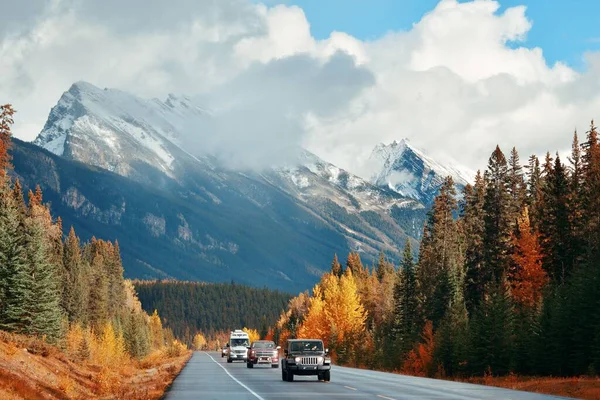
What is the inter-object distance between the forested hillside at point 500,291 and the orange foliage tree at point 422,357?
0.15 metres

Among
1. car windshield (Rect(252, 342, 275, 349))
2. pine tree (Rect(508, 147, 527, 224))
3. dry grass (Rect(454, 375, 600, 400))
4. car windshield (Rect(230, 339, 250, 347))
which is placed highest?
pine tree (Rect(508, 147, 527, 224))

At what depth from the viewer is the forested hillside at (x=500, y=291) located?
49188mm

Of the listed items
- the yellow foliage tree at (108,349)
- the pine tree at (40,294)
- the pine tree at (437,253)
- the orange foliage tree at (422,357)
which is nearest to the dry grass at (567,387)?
the orange foliage tree at (422,357)

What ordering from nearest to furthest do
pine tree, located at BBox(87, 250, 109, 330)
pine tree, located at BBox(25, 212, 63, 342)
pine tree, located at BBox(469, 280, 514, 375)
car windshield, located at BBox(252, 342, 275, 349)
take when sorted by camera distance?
pine tree, located at BBox(469, 280, 514, 375)
pine tree, located at BBox(25, 212, 63, 342)
car windshield, located at BBox(252, 342, 275, 349)
pine tree, located at BBox(87, 250, 109, 330)

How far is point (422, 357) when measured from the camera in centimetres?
7500

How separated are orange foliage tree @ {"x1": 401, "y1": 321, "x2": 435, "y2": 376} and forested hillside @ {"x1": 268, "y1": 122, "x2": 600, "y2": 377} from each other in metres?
0.15

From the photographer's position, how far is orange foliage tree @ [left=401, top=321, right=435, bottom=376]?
234 ft

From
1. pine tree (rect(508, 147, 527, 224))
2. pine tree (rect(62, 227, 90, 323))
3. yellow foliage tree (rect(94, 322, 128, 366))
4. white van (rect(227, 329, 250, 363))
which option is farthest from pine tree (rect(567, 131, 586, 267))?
pine tree (rect(62, 227, 90, 323))

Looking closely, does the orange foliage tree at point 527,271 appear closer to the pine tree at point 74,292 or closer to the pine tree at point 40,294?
the pine tree at point 40,294

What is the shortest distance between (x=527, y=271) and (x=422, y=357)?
1392cm

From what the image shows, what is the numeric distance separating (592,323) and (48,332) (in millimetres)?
45436

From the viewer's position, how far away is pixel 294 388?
36.6 metres

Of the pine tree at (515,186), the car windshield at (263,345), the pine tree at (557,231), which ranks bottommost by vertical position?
the car windshield at (263,345)

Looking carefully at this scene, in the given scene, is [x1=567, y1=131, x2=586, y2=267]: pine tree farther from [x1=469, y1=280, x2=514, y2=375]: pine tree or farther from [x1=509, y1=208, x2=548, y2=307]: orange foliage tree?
[x1=469, y1=280, x2=514, y2=375]: pine tree
